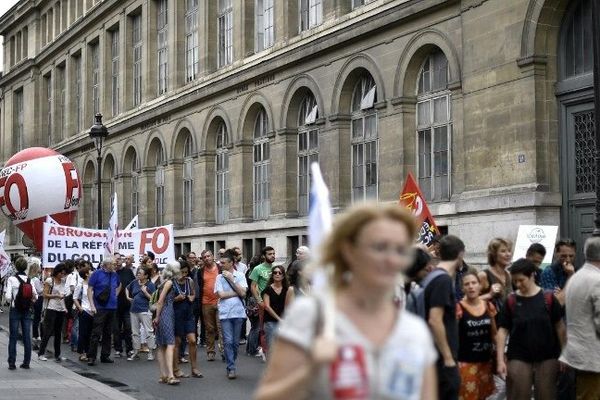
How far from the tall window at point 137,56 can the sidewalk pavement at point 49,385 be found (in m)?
28.6

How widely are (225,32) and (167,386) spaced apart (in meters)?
23.3

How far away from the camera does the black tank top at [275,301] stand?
49.3 ft

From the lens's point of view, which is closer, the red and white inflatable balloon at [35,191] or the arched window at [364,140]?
the arched window at [364,140]

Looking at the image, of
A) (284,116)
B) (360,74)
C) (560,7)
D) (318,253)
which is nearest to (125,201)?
(284,116)

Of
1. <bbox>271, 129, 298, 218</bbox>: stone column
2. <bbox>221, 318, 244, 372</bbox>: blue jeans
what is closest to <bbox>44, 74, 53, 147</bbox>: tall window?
<bbox>271, 129, 298, 218</bbox>: stone column

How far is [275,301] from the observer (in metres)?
15.1

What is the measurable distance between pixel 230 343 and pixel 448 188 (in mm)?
9236

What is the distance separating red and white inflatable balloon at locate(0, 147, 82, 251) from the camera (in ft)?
102

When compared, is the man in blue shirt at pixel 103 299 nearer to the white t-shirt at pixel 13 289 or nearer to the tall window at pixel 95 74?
the white t-shirt at pixel 13 289

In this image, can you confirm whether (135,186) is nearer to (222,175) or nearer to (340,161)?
(222,175)

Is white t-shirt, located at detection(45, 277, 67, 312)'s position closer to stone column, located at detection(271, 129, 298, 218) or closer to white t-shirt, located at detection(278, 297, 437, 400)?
stone column, located at detection(271, 129, 298, 218)

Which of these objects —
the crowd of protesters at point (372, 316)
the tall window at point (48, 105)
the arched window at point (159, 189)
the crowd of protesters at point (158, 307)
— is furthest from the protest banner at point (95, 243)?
the tall window at point (48, 105)

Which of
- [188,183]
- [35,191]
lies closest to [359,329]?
[35,191]

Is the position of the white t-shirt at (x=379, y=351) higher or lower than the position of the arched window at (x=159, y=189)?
lower
